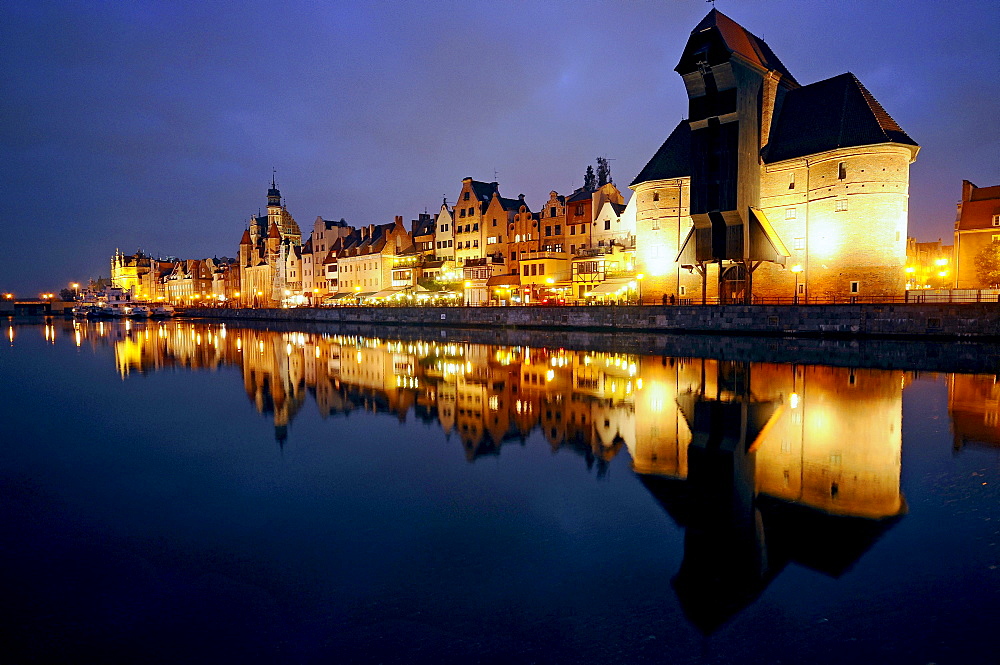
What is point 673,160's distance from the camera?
42.4 metres

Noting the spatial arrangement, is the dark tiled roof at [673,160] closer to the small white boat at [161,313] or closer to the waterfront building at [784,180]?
the waterfront building at [784,180]

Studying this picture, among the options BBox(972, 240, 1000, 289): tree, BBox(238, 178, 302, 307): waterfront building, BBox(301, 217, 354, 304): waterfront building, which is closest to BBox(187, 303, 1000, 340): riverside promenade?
BBox(972, 240, 1000, 289): tree

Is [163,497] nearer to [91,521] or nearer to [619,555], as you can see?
[91,521]

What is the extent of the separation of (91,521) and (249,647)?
13.0ft

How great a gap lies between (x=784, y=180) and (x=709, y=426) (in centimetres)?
3267

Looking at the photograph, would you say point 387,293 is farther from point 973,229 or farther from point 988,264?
point 988,264

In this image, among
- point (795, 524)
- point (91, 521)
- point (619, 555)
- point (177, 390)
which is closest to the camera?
point (619, 555)

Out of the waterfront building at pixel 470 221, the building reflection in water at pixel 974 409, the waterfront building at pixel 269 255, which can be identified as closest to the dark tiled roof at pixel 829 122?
the building reflection in water at pixel 974 409

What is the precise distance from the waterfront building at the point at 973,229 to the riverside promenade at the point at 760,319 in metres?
26.2

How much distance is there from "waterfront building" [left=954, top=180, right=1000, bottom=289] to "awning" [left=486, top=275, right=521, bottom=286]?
124 feet

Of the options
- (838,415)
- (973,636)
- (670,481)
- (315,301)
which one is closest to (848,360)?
(838,415)

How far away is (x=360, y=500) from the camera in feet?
24.4

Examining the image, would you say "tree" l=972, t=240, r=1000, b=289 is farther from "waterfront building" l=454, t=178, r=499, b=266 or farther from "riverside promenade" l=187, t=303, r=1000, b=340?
"waterfront building" l=454, t=178, r=499, b=266

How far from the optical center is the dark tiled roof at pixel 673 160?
41.8 metres
